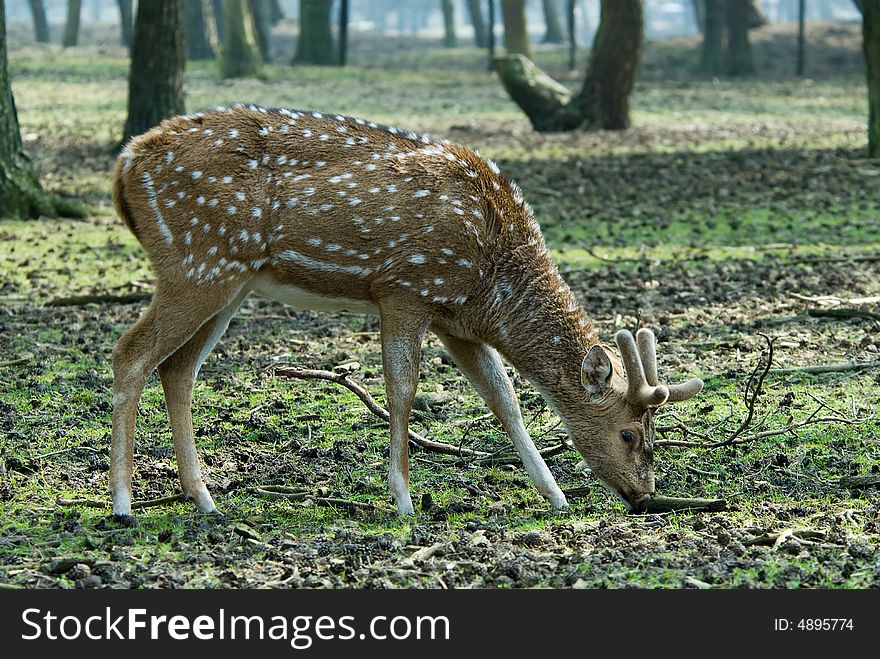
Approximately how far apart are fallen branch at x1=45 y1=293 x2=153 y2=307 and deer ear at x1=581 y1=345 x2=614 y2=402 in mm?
4987

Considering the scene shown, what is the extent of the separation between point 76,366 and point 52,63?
23.8 meters

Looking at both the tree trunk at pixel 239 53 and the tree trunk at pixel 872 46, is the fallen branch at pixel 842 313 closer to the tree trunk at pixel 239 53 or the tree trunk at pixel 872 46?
the tree trunk at pixel 872 46

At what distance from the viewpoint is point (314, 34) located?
105 feet

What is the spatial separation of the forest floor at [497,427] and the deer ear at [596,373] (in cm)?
54

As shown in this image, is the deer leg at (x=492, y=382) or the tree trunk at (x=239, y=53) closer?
the deer leg at (x=492, y=382)

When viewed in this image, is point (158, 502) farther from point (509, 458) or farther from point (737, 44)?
point (737, 44)

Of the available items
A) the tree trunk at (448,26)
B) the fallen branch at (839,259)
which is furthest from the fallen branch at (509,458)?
the tree trunk at (448,26)

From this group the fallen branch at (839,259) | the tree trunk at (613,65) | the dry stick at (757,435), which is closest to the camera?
the dry stick at (757,435)

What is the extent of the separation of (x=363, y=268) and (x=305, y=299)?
357mm

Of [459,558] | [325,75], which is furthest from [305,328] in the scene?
[325,75]

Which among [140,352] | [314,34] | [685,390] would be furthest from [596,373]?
[314,34]

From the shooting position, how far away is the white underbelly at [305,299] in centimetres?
601

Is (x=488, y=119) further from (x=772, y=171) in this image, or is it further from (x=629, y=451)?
(x=629, y=451)
